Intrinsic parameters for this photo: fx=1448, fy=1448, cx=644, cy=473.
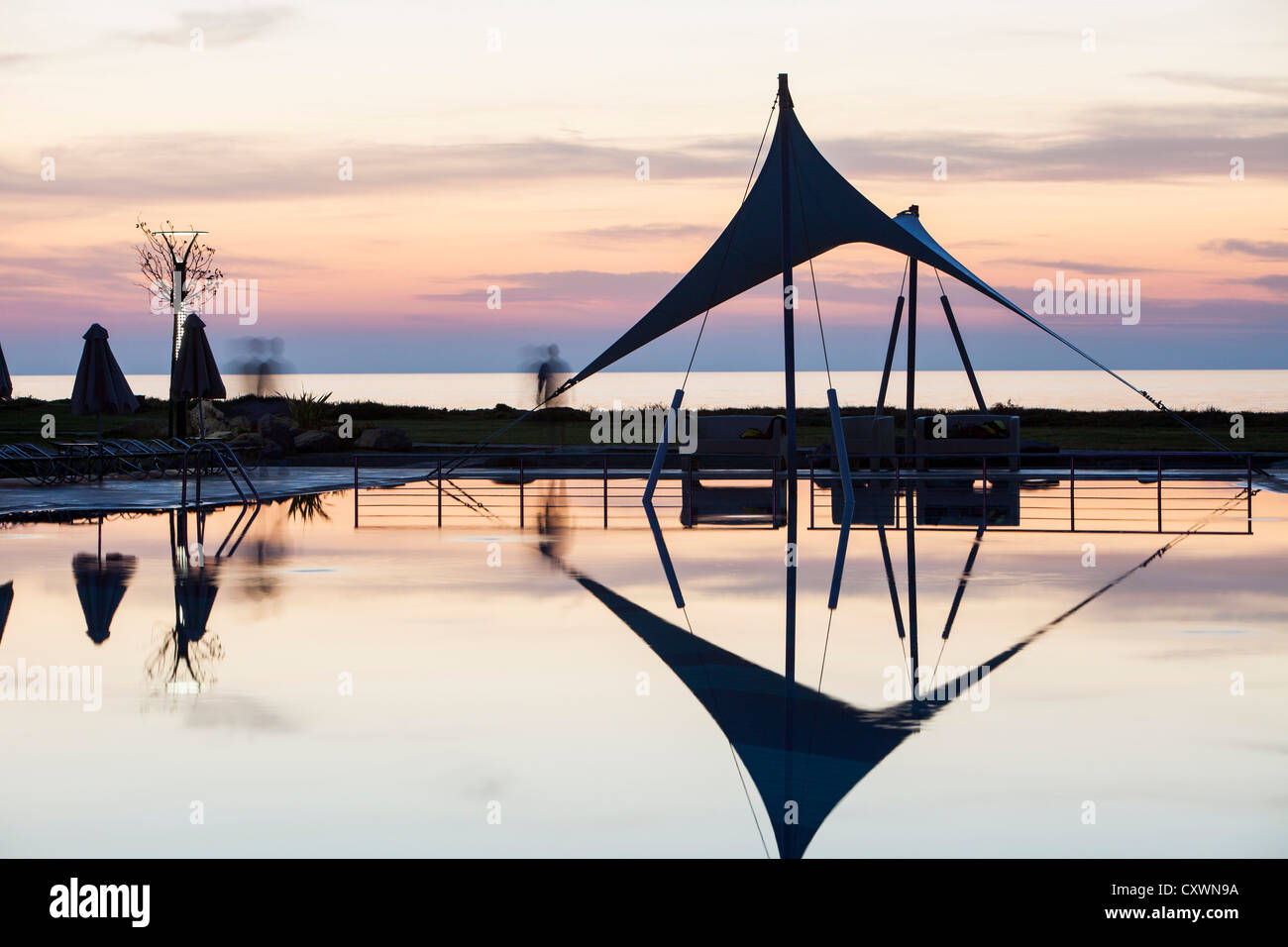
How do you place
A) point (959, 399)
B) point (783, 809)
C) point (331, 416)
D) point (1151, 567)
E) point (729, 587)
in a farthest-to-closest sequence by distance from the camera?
point (959, 399), point (331, 416), point (1151, 567), point (729, 587), point (783, 809)

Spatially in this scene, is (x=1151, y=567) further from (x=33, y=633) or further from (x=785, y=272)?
(x=33, y=633)

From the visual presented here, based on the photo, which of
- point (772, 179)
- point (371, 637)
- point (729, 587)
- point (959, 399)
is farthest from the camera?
point (959, 399)

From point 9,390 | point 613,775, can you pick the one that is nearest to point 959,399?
point 9,390

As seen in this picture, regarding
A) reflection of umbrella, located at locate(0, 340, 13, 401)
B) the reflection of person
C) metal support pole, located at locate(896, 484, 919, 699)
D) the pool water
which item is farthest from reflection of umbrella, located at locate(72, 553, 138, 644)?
the reflection of person

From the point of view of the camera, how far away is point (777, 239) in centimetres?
1476

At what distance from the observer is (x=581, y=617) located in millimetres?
8141

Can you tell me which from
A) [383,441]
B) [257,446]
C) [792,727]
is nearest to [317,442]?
[383,441]

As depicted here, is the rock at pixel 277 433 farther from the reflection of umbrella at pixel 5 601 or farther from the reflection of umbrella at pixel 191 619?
the reflection of umbrella at pixel 5 601

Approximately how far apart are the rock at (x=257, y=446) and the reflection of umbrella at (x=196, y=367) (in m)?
3.41

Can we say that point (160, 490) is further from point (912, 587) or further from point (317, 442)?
point (912, 587)

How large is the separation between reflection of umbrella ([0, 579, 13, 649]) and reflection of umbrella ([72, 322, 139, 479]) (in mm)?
10154

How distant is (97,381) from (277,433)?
656 cm
